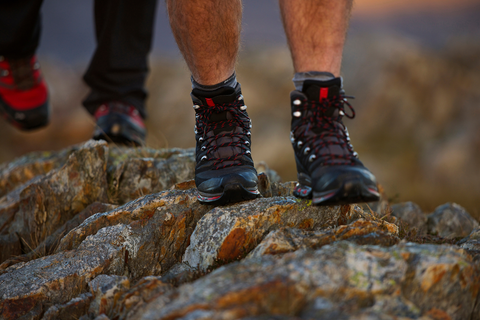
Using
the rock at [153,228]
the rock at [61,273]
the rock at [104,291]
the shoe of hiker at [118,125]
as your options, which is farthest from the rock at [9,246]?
the shoe of hiker at [118,125]

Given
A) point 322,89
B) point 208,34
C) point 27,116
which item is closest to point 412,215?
point 322,89

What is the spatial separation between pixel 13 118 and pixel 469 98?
4683 cm

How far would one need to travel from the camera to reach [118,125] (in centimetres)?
567

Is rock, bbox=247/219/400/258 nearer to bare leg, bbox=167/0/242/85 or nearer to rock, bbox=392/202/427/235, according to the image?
bare leg, bbox=167/0/242/85

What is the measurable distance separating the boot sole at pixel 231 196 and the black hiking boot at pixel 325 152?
422 millimetres

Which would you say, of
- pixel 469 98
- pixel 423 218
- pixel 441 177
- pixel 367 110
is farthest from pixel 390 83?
pixel 423 218

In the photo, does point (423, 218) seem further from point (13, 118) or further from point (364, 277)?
point (13, 118)

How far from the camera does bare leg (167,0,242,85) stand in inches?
112

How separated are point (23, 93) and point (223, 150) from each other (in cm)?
546

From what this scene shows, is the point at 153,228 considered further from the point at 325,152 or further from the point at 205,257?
the point at 325,152

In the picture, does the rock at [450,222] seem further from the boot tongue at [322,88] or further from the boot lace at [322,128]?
the boot tongue at [322,88]

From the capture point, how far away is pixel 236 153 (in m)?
3.13

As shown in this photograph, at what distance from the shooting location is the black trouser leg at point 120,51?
18.9 ft

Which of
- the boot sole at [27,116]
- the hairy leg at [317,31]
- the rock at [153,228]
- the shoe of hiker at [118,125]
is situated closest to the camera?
the hairy leg at [317,31]
